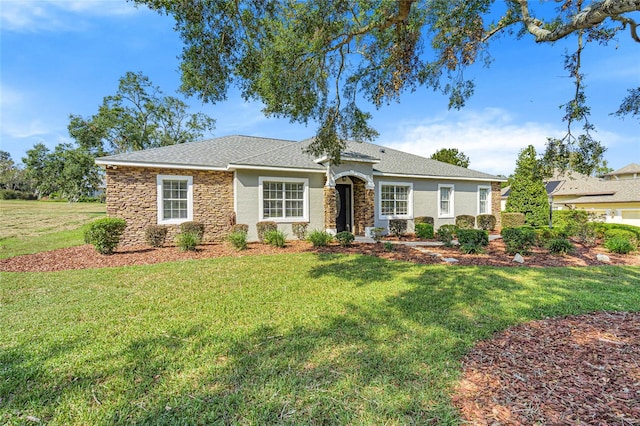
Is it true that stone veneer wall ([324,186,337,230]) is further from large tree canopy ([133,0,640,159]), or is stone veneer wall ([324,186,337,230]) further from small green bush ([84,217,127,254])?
small green bush ([84,217,127,254])

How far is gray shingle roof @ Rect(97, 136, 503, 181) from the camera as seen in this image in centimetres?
1143

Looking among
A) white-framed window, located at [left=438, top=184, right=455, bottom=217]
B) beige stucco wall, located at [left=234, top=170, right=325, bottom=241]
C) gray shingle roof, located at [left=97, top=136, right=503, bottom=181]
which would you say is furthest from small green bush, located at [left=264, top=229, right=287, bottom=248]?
white-framed window, located at [left=438, top=184, right=455, bottom=217]

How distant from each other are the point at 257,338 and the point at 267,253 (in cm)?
598

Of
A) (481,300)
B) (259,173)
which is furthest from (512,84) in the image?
(259,173)

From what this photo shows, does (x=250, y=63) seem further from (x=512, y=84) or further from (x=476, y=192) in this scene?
(x=476, y=192)

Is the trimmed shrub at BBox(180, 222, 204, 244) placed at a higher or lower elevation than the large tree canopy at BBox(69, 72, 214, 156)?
lower

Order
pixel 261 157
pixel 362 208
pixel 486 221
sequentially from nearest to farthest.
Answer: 1. pixel 261 157
2. pixel 362 208
3. pixel 486 221

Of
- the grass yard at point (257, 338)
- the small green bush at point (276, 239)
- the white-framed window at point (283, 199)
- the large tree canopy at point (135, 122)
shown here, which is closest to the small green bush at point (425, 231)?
the white-framed window at point (283, 199)

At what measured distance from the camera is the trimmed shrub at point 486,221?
54.0ft

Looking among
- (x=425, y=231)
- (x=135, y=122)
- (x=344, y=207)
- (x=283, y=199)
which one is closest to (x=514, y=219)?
(x=425, y=231)

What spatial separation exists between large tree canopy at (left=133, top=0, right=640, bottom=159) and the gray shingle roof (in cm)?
213

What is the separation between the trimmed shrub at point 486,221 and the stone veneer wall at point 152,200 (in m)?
13.5

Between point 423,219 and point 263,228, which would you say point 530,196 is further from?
point 263,228

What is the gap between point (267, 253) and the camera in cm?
956
